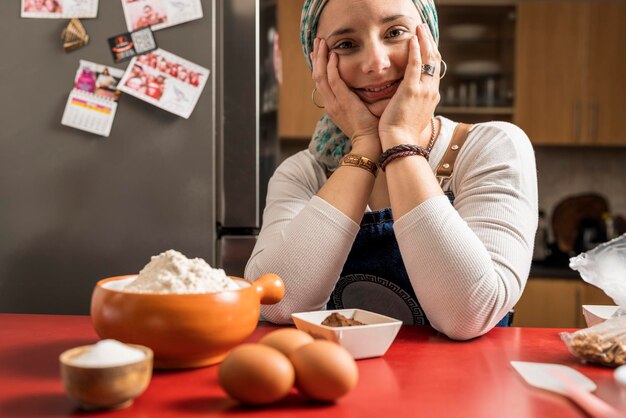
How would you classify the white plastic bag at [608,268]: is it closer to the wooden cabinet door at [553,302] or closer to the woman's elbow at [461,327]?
the woman's elbow at [461,327]

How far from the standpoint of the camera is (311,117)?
3557 mm

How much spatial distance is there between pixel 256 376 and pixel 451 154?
0.77m

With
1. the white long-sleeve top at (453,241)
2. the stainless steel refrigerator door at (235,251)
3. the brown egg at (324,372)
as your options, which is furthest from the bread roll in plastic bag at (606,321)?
the stainless steel refrigerator door at (235,251)

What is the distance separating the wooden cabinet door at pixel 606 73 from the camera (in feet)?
11.5

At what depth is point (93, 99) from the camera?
1.64m

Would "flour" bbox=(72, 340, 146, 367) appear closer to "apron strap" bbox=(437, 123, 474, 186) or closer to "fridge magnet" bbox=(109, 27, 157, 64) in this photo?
"apron strap" bbox=(437, 123, 474, 186)

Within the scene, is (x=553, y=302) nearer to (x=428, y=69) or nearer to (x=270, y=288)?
(x=428, y=69)

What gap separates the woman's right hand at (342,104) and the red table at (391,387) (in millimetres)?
416

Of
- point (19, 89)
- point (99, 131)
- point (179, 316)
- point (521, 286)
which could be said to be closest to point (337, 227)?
point (521, 286)

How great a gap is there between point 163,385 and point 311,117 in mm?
2870

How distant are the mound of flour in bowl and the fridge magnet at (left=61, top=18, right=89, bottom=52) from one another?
96cm

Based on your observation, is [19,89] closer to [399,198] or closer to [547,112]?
[399,198]

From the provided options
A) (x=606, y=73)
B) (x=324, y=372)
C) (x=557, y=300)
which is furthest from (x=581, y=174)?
(x=324, y=372)

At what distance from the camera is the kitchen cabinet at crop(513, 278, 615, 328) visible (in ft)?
10.6
